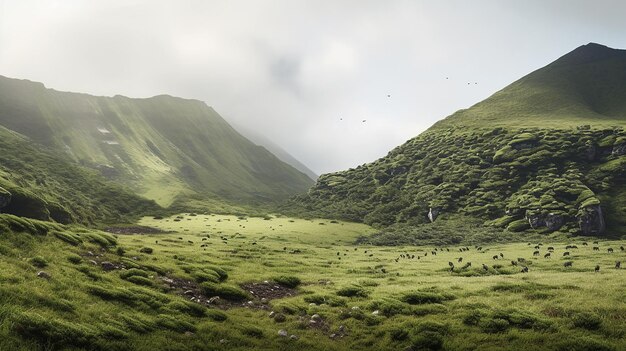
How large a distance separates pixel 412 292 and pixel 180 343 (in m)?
24.8

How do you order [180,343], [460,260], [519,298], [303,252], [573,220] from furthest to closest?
[573,220]
[303,252]
[460,260]
[519,298]
[180,343]

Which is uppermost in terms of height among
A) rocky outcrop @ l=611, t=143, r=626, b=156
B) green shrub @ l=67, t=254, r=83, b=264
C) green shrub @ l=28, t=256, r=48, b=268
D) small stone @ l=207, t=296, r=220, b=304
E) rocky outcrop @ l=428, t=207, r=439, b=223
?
rocky outcrop @ l=611, t=143, r=626, b=156

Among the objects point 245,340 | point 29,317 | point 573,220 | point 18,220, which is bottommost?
→ point 573,220

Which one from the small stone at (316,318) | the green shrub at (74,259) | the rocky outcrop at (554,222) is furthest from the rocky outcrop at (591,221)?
the green shrub at (74,259)

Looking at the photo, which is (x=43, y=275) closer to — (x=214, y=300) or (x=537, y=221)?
(x=214, y=300)

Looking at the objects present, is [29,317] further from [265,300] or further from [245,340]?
[265,300]

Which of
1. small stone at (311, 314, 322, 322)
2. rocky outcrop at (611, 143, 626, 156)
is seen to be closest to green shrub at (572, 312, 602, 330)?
small stone at (311, 314, 322, 322)

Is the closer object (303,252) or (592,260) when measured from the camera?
(592,260)

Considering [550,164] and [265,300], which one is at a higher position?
[550,164]

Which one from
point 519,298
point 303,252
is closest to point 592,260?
point 519,298

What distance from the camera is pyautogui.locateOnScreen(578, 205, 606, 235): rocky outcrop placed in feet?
419

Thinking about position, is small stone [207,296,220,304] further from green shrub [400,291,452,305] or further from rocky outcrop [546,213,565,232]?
rocky outcrop [546,213,565,232]

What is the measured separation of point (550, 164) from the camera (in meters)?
184

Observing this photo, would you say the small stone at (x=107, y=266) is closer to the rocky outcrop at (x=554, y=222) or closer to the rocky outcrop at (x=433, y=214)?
the rocky outcrop at (x=554, y=222)
